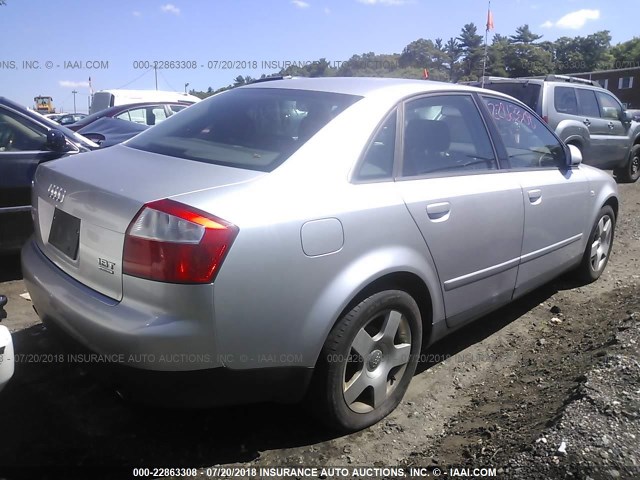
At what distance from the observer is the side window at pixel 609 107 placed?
9789 mm

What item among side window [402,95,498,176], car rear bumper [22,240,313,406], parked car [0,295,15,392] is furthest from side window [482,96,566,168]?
parked car [0,295,15,392]

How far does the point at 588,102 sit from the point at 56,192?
918cm

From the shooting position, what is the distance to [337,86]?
3.02m

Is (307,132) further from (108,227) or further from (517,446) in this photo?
(517,446)

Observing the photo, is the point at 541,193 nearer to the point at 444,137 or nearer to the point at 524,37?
the point at 444,137

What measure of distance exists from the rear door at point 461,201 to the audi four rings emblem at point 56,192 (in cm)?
155

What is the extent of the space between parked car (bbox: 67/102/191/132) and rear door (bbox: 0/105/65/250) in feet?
11.8

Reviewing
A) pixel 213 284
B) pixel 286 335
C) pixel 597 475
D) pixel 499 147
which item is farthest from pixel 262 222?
pixel 499 147

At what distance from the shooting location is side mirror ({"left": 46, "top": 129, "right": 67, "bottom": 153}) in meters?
4.48

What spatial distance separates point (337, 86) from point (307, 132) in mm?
594

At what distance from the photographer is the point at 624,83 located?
50344 mm

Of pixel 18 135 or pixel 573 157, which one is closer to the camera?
pixel 573 157

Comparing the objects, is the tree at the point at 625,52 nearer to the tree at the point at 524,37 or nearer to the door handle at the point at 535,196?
the tree at the point at 524,37

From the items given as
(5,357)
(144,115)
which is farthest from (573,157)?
(144,115)
